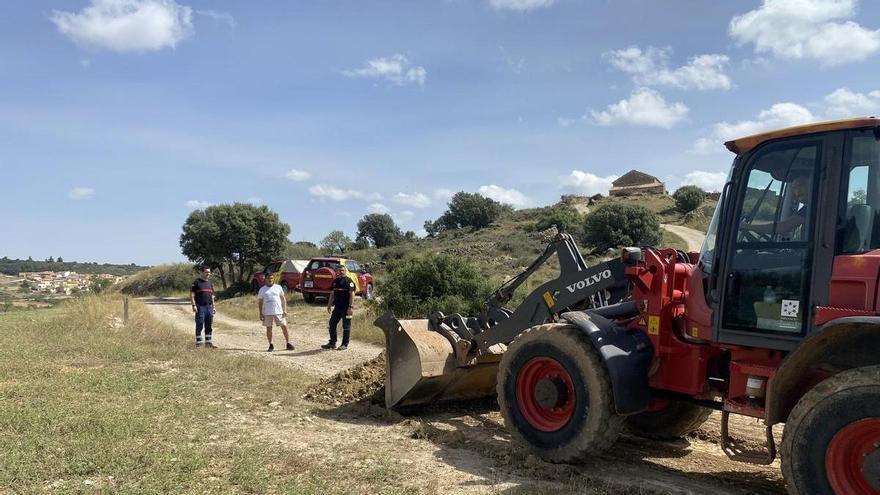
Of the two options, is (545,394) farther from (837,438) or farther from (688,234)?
(688,234)

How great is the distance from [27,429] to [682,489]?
582cm

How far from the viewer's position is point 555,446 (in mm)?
5684

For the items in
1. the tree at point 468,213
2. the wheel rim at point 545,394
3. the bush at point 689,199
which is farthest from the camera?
the tree at point 468,213

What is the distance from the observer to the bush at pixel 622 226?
40.6 meters

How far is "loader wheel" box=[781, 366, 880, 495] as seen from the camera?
394 cm

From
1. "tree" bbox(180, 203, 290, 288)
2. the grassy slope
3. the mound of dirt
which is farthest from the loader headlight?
"tree" bbox(180, 203, 290, 288)

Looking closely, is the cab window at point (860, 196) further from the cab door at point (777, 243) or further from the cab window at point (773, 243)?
the cab window at point (773, 243)

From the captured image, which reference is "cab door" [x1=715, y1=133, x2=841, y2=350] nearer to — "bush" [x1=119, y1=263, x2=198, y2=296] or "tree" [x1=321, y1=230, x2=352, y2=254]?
"bush" [x1=119, y1=263, x2=198, y2=296]

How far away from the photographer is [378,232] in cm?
6719

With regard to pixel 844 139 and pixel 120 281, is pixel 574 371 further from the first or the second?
pixel 120 281

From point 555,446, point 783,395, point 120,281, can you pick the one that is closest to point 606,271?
point 555,446

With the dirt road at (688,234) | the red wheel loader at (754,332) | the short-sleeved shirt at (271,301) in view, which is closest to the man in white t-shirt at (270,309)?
the short-sleeved shirt at (271,301)

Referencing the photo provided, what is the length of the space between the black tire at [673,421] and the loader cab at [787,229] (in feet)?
6.32

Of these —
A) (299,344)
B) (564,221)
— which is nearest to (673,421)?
(299,344)
